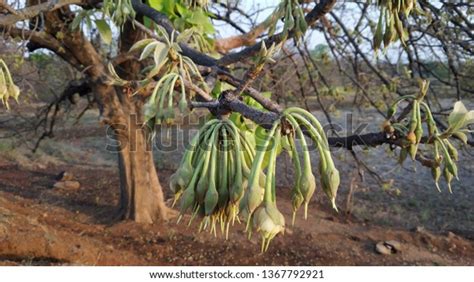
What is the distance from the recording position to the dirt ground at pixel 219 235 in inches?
155

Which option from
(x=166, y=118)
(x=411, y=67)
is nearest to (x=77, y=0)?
(x=166, y=118)

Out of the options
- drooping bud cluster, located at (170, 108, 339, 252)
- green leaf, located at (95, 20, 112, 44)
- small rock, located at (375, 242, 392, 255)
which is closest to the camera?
drooping bud cluster, located at (170, 108, 339, 252)

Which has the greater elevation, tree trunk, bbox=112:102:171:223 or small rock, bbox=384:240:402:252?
tree trunk, bbox=112:102:171:223

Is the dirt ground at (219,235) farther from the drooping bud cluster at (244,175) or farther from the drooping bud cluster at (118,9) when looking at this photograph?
the drooping bud cluster at (244,175)

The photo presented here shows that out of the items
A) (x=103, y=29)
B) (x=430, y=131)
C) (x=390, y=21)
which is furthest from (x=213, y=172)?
(x=103, y=29)

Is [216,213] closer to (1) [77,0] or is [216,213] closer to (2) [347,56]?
(1) [77,0]

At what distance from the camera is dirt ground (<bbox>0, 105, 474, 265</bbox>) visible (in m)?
3.95

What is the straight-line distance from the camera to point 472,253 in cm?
506

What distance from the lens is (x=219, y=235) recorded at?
4.80 metres

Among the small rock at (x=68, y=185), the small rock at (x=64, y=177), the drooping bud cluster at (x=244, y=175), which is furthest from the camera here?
the small rock at (x=64, y=177)

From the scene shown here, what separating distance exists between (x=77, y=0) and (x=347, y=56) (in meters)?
3.21

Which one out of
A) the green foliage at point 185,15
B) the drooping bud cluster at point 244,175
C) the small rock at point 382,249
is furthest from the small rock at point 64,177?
the drooping bud cluster at point 244,175

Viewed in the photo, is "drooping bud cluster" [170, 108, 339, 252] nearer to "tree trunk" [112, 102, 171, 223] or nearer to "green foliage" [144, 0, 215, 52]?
"green foliage" [144, 0, 215, 52]

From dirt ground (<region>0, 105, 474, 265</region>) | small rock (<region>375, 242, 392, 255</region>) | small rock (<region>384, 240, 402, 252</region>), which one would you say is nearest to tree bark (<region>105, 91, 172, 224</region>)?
dirt ground (<region>0, 105, 474, 265</region>)
